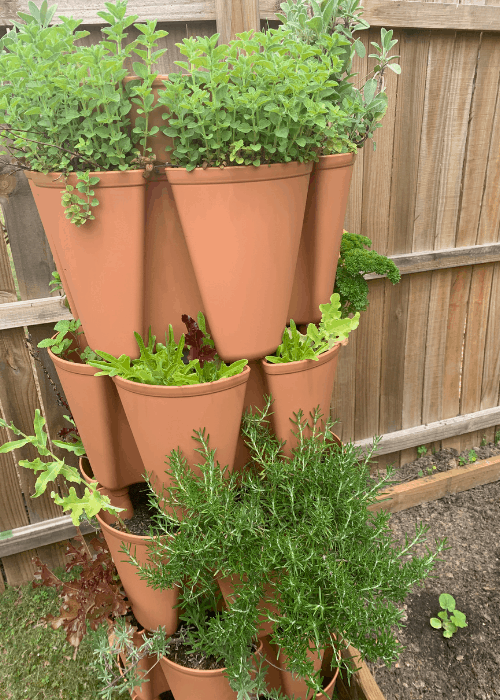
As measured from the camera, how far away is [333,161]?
3.18 feet

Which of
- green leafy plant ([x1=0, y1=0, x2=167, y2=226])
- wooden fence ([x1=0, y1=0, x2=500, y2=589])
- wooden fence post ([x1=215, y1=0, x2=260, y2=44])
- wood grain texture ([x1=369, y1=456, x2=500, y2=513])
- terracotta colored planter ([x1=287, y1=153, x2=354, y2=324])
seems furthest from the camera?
wood grain texture ([x1=369, y1=456, x2=500, y2=513])

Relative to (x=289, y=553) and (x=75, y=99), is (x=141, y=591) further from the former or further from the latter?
(x=75, y=99)

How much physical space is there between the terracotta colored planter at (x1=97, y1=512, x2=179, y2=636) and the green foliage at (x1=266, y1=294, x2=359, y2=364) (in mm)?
495

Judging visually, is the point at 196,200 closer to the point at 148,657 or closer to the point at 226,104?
the point at 226,104

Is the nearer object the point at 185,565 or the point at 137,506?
the point at 185,565

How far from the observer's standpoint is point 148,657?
121 centimetres

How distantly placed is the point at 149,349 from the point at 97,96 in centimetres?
46

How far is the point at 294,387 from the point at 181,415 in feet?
0.78

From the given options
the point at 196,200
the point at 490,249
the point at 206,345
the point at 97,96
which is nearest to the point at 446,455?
the point at 490,249

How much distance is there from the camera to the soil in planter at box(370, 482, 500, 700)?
1.56 meters

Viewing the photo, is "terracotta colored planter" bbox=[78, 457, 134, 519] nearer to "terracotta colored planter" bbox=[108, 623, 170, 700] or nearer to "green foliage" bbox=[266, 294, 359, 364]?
"terracotta colored planter" bbox=[108, 623, 170, 700]

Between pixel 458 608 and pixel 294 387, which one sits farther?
pixel 458 608

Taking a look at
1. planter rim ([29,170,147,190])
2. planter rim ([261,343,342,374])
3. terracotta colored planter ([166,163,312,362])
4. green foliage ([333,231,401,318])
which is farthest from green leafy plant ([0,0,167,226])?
green foliage ([333,231,401,318])

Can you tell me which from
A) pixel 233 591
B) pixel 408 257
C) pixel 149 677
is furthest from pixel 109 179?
pixel 408 257
